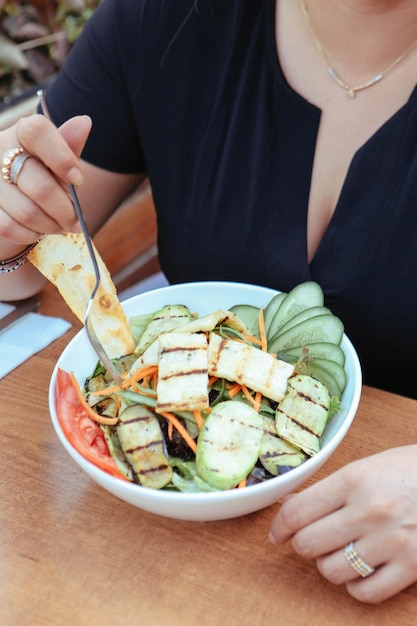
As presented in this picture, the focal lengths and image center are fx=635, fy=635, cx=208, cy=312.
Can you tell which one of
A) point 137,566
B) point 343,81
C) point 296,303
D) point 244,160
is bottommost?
point 137,566

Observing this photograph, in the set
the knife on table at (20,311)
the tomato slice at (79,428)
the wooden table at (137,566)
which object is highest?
the tomato slice at (79,428)

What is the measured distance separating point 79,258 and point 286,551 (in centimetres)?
52

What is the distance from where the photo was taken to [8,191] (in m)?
0.92

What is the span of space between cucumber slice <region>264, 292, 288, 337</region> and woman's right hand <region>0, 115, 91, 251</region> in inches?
13.0

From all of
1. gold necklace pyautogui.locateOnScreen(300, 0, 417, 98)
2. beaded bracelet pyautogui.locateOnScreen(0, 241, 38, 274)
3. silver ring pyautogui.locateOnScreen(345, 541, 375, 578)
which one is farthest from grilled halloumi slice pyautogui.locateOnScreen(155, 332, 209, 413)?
gold necklace pyautogui.locateOnScreen(300, 0, 417, 98)

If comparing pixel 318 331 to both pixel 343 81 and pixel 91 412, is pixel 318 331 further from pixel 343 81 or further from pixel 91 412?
pixel 343 81

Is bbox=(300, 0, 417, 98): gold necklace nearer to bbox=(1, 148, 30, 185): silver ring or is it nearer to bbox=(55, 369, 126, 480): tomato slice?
bbox=(1, 148, 30, 185): silver ring

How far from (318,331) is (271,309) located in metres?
0.12

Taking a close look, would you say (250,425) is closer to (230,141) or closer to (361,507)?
(361,507)

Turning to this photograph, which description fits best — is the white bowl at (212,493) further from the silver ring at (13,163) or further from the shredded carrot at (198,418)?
the silver ring at (13,163)

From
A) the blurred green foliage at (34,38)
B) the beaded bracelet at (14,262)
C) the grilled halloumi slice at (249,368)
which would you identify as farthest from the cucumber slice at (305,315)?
the blurred green foliage at (34,38)

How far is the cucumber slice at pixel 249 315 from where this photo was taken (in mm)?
1010

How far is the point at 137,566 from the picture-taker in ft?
2.54

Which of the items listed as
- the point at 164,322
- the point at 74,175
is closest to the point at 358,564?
the point at 164,322
